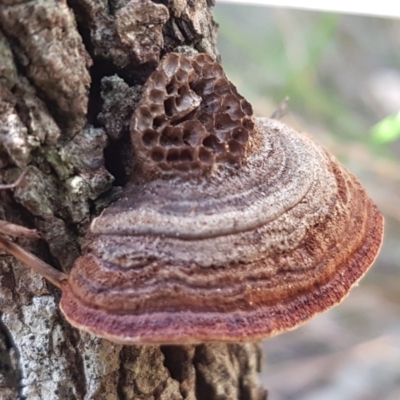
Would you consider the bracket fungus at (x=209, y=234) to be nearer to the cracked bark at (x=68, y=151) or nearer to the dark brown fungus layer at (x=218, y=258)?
the dark brown fungus layer at (x=218, y=258)

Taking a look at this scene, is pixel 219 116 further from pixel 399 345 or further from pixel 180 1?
pixel 399 345

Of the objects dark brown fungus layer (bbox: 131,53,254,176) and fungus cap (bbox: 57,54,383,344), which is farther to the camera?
dark brown fungus layer (bbox: 131,53,254,176)

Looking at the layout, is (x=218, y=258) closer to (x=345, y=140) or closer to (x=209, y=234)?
(x=209, y=234)

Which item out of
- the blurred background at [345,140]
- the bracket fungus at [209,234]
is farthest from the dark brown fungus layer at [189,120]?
the blurred background at [345,140]

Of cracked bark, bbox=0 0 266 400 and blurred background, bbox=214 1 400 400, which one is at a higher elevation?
cracked bark, bbox=0 0 266 400

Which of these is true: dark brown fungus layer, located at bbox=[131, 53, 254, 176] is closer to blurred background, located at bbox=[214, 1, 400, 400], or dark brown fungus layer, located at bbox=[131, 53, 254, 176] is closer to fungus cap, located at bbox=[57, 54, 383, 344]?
fungus cap, located at bbox=[57, 54, 383, 344]

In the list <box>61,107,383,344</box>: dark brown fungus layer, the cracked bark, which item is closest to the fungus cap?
<box>61,107,383,344</box>: dark brown fungus layer

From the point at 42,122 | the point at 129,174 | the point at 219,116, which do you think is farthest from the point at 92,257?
the point at 219,116
